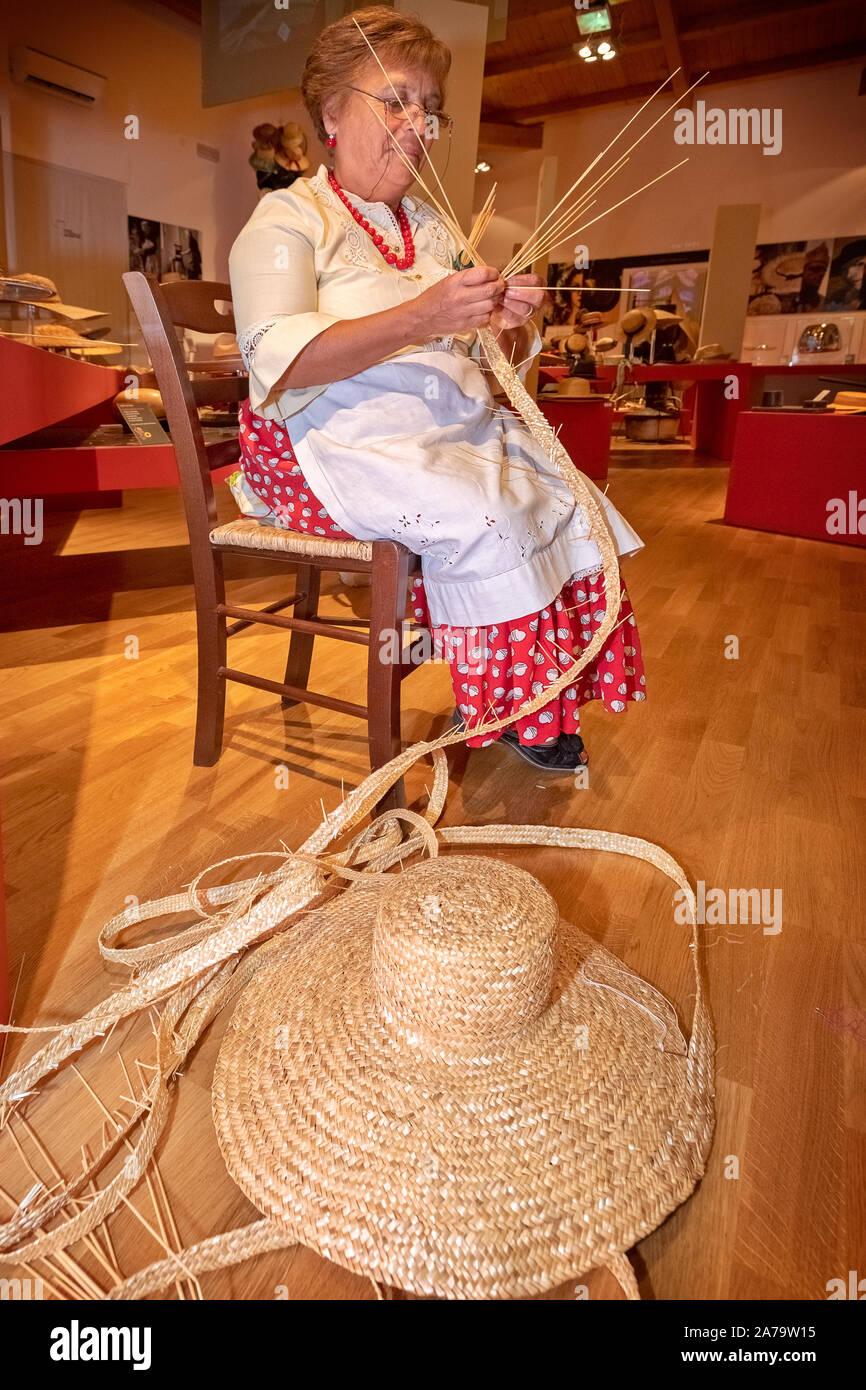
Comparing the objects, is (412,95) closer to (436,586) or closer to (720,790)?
(436,586)

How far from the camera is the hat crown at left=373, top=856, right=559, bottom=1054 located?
0.63 m

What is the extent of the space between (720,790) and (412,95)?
1126 mm

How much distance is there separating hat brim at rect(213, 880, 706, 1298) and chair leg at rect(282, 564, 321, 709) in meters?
0.90

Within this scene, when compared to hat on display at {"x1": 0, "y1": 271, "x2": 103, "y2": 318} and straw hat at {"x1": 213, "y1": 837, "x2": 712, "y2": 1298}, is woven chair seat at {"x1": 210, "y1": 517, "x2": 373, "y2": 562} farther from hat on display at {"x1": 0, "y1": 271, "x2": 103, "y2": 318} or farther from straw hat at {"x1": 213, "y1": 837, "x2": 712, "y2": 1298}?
hat on display at {"x1": 0, "y1": 271, "x2": 103, "y2": 318}

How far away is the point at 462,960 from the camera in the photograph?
2.05 ft

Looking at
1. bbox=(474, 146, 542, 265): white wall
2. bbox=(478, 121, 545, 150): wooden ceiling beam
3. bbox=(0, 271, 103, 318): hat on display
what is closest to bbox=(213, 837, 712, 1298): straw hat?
bbox=(0, 271, 103, 318): hat on display

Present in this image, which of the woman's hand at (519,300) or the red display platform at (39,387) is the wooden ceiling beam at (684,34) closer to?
the red display platform at (39,387)

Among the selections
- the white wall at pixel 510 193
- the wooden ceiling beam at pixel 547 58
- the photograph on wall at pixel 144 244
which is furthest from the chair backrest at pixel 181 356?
the white wall at pixel 510 193

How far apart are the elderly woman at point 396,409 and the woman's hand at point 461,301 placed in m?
0.03

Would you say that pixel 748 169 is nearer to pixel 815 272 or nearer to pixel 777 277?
pixel 777 277

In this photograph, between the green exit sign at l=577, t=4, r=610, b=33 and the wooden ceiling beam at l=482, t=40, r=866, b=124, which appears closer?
the green exit sign at l=577, t=4, r=610, b=33

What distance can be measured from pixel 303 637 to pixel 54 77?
5149 millimetres

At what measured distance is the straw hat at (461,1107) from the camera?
1.91 feet

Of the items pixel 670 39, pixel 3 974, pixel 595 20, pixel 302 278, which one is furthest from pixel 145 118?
pixel 3 974
